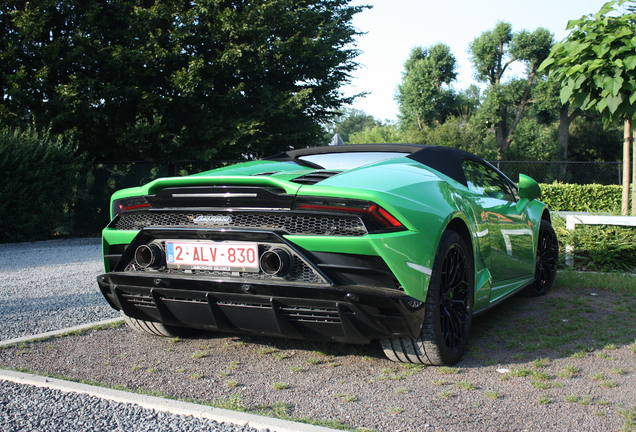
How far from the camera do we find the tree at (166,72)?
1359 cm

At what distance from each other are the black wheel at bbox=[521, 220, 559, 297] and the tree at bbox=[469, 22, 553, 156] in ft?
115

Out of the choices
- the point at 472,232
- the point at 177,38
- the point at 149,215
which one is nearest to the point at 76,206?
the point at 177,38

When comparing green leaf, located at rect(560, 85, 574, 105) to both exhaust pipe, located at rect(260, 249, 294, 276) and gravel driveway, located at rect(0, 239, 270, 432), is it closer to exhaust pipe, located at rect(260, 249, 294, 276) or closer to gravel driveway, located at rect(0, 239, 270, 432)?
exhaust pipe, located at rect(260, 249, 294, 276)

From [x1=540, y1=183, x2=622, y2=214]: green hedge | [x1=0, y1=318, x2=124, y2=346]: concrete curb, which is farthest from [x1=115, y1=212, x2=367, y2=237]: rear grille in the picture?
[x1=540, y1=183, x2=622, y2=214]: green hedge

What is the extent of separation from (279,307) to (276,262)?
23cm

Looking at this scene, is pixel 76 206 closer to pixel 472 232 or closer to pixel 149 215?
pixel 149 215

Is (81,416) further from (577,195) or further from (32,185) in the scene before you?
(577,195)

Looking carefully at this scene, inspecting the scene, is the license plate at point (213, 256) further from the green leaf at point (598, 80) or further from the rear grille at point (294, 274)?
the green leaf at point (598, 80)

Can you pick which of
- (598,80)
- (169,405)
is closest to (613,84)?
(598,80)

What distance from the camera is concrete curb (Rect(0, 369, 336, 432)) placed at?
2127 millimetres

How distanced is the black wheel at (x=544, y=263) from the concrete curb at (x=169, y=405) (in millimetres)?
3540

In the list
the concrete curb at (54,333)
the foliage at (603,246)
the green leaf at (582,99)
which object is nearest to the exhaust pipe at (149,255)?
the concrete curb at (54,333)

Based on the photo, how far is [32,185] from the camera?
11.1 meters

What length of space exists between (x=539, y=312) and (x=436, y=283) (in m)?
2.08
